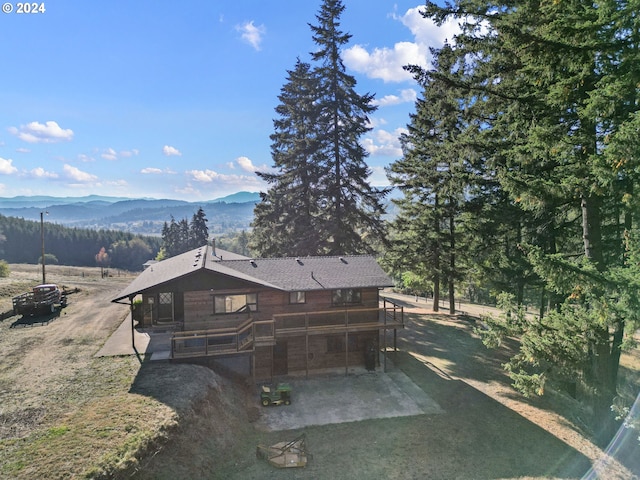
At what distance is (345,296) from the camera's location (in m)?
19.6

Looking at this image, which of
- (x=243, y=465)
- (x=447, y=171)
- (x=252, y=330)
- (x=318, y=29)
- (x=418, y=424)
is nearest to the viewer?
(x=243, y=465)

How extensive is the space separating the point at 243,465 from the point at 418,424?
22.1ft

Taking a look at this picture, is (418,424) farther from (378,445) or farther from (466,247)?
(466,247)

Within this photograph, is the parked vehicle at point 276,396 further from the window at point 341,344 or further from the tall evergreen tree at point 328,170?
the tall evergreen tree at point 328,170

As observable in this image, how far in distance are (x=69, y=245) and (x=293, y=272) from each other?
141 metres

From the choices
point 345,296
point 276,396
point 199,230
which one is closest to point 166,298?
point 276,396

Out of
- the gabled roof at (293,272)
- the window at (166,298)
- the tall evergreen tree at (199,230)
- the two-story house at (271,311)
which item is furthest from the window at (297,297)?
the tall evergreen tree at (199,230)

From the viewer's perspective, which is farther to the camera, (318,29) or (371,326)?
(318,29)

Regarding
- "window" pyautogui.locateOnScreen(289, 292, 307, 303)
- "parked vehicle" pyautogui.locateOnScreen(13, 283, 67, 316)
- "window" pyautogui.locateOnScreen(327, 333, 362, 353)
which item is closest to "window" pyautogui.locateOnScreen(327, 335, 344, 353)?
"window" pyautogui.locateOnScreen(327, 333, 362, 353)

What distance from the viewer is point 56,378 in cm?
1435

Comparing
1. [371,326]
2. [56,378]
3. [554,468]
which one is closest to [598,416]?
[554,468]

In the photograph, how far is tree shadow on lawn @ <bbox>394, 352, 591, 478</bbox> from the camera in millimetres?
11664

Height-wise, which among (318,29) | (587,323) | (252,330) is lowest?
(252,330)

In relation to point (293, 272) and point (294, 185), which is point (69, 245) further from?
point (293, 272)
